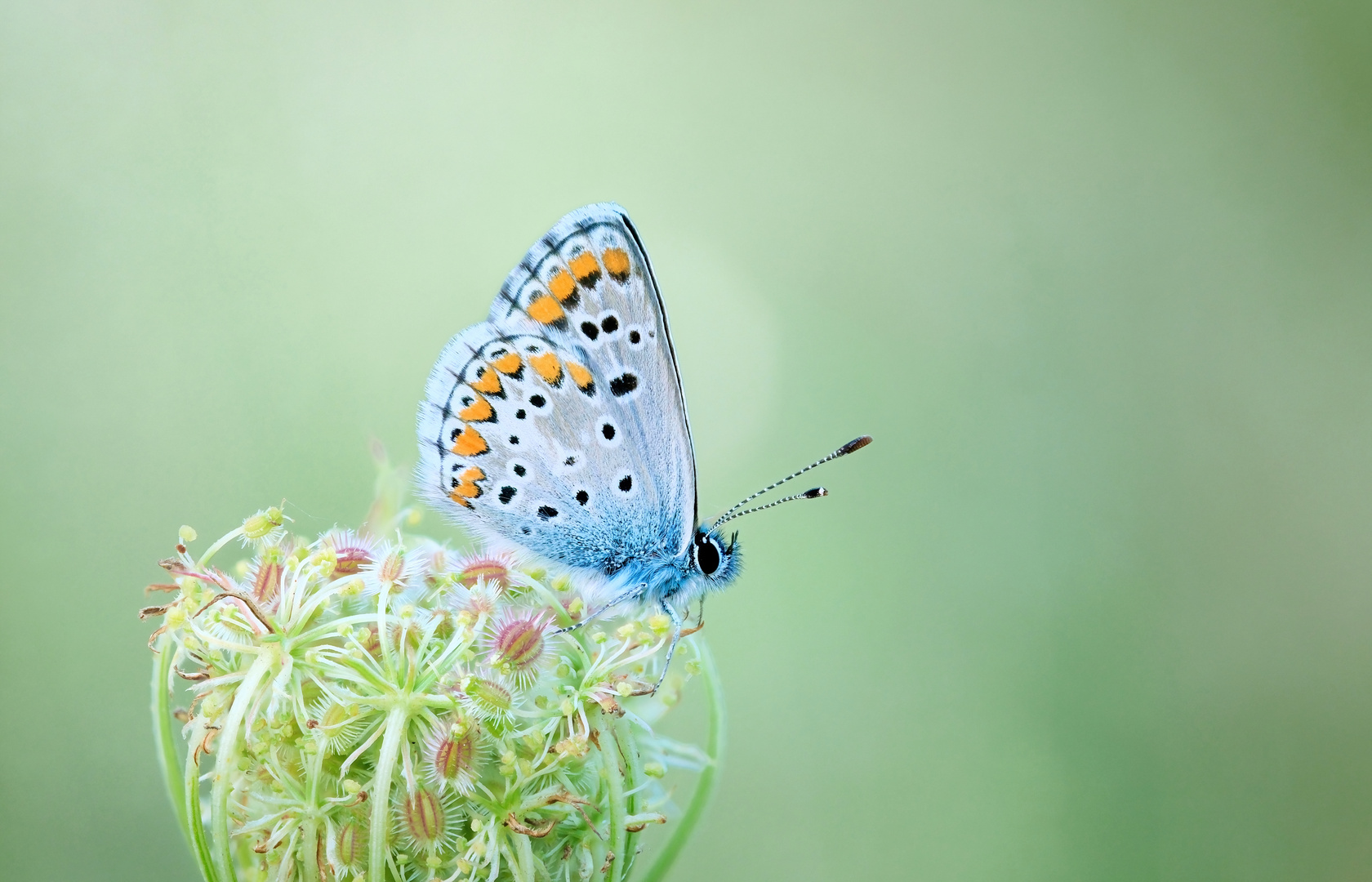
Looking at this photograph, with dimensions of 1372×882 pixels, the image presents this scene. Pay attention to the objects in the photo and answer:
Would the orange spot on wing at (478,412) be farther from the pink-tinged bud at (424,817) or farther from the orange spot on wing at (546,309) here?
the pink-tinged bud at (424,817)

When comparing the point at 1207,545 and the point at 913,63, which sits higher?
the point at 913,63

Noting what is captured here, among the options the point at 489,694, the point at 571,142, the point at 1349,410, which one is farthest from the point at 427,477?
the point at 1349,410

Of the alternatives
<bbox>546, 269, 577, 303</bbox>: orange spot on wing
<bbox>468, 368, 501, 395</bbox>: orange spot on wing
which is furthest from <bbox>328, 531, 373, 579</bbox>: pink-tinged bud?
<bbox>546, 269, 577, 303</bbox>: orange spot on wing

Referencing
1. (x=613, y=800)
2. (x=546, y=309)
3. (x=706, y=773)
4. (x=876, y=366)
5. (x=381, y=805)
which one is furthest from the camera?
(x=876, y=366)

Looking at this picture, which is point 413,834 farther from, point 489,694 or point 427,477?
point 427,477

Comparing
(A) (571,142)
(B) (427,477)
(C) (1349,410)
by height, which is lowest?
(C) (1349,410)

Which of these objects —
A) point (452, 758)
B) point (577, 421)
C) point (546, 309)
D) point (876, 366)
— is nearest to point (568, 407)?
point (577, 421)

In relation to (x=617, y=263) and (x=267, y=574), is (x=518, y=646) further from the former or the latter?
(x=617, y=263)
